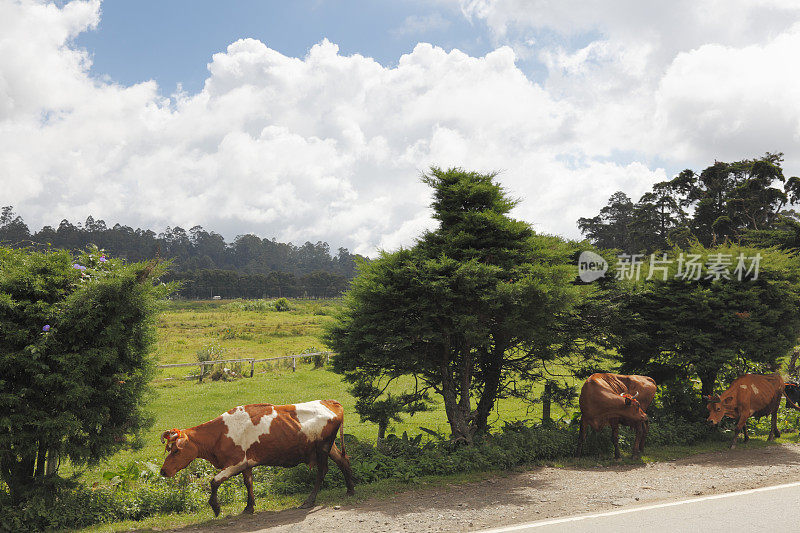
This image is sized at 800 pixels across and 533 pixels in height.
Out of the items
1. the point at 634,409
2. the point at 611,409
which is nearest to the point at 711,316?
the point at 634,409

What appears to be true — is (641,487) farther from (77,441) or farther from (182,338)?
(182,338)

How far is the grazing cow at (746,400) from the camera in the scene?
1232 centimetres

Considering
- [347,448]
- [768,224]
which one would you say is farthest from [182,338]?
[768,224]

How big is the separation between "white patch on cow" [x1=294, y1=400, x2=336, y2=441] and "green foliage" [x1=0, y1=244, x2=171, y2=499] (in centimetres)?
244

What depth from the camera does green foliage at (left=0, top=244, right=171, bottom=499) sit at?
7.21 metres

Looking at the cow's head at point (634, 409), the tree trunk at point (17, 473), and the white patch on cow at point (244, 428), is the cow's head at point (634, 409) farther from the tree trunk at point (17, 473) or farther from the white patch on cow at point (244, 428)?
the tree trunk at point (17, 473)

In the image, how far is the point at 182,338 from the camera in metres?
36.9

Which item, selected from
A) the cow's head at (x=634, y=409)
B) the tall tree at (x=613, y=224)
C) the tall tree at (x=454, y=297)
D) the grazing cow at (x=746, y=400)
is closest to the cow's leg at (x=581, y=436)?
the cow's head at (x=634, y=409)

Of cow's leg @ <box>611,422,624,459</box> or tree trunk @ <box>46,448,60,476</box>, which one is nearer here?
tree trunk @ <box>46,448,60,476</box>

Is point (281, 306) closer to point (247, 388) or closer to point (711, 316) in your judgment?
point (247, 388)

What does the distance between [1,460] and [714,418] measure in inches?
561

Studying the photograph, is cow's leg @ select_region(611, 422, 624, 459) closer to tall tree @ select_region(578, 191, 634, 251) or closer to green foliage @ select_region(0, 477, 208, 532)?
green foliage @ select_region(0, 477, 208, 532)

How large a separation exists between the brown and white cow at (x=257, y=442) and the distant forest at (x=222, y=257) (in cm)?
5277

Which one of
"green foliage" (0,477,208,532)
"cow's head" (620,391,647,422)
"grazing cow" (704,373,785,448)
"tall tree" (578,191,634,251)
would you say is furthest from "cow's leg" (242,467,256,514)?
"tall tree" (578,191,634,251)
